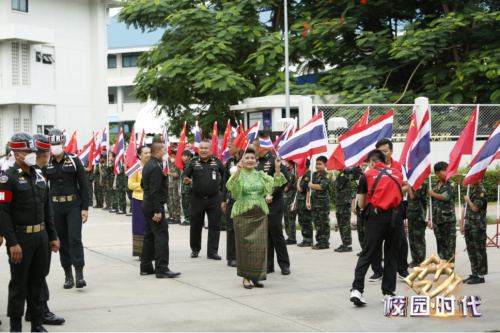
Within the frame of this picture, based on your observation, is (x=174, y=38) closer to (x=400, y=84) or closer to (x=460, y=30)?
(x=400, y=84)

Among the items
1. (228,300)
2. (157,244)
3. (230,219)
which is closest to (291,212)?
(230,219)

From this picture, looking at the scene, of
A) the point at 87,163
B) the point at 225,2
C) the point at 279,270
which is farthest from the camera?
the point at 225,2

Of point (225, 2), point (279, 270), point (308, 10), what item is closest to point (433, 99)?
point (308, 10)

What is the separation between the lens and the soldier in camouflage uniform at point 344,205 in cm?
1244

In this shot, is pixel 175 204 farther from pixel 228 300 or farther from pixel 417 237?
pixel 228 300

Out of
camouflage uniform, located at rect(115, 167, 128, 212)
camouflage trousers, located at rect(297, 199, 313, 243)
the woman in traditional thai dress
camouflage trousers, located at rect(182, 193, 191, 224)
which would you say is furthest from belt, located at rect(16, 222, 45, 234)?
camouflage uniform, located at rect(115, 167, 128, 212)

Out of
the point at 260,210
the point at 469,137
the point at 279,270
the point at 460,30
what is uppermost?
the point at 460,30

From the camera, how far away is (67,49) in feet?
123

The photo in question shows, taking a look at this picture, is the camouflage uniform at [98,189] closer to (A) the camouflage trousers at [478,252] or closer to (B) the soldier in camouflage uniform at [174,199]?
(B) the soldier in camouflage uniform at [174,199]

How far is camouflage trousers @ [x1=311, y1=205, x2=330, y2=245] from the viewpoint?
42.0 feet

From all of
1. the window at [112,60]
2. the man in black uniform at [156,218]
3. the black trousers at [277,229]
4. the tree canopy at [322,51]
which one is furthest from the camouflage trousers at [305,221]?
the window at [112,60]

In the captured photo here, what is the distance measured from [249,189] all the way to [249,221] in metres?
0.42

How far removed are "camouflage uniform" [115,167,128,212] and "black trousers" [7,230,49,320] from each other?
13.5m

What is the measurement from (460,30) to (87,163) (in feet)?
42.3
